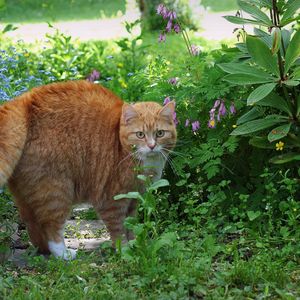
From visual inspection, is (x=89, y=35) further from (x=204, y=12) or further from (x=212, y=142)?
(x=212, y=142)

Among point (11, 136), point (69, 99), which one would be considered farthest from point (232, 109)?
point (11, 136)

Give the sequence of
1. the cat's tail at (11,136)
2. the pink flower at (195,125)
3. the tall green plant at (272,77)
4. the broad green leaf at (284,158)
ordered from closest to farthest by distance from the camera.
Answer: the cat's tail at (11,136)
the tall green plant at (272,77)
the broad green leaf at (284,158)
the pink flower at (195,125)

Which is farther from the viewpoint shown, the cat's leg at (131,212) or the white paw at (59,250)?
the cat's leg at (131,212)

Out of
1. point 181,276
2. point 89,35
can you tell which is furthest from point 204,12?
point 181,276

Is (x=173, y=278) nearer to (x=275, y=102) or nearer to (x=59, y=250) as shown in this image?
(x=59, y=250)

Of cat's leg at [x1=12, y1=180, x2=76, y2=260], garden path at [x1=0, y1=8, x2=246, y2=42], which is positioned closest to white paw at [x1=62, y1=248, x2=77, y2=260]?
cat's leg at [x1=12, y1=180, x2=76, y2=260]

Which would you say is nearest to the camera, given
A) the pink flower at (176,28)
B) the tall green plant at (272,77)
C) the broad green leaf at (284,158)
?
the tall green plant at (272,77)

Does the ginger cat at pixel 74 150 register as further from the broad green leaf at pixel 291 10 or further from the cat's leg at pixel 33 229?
the broad green leaf at pixel 291 10

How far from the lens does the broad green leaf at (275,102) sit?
5.39 metres

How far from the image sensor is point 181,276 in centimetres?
438

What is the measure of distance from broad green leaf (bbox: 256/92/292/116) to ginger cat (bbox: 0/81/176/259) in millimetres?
713

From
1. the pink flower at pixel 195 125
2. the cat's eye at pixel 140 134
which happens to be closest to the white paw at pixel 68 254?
the cat's eye at pixel 140 134

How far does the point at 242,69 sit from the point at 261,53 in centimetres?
23

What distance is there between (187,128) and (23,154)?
1436 mm
